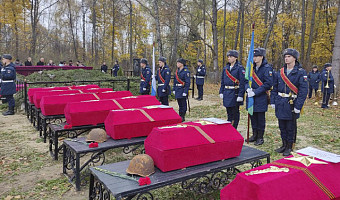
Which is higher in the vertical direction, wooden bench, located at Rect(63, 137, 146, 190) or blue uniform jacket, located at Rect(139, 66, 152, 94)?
blue uniform jacket, located at Rect(139, 66, 152, 94)

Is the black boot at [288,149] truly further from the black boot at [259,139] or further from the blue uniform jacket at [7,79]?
the blue uniform jacket at [7,79]

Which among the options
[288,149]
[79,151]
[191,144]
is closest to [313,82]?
[288,149]

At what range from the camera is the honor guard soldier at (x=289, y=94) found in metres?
4.86

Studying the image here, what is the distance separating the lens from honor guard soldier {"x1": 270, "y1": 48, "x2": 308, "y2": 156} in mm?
4859

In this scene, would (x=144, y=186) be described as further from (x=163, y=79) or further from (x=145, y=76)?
(x=145, y=76)

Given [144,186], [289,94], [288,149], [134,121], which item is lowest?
[288,149]

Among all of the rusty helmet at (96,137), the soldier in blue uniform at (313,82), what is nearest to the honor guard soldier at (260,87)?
the rusty helmet at (96,137)

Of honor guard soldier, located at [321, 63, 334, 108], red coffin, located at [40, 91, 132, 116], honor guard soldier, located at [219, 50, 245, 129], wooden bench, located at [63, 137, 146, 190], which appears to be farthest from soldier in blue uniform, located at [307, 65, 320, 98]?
wooden bench, located at [63, 137, 146, 190]

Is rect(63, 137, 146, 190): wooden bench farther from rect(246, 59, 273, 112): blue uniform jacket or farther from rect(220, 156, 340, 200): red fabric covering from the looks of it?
rect(246, 59, 273, 112): blue uniform jacket

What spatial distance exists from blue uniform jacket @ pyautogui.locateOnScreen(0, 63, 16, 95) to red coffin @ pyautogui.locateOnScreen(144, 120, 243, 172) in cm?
761

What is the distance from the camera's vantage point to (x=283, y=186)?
6.66ft

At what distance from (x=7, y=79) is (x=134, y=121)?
6703mm

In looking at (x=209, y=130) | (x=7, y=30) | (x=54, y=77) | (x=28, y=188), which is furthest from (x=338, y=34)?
(x=7, y=30)

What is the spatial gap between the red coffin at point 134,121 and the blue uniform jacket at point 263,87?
6.47 feet
